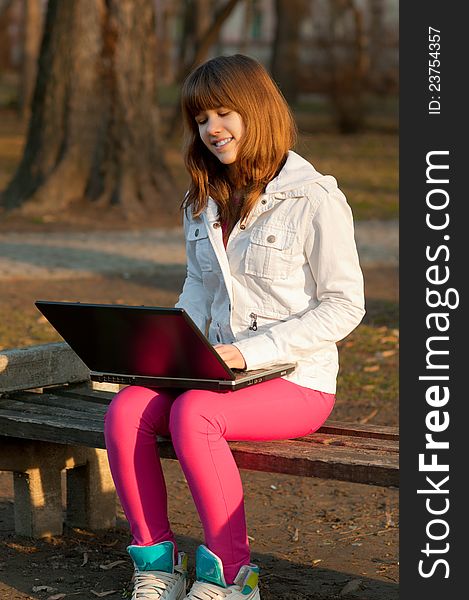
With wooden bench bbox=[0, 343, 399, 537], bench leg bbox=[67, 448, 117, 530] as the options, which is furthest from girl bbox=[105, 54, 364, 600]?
bench leg bbox=[67, 448, 117, 530]

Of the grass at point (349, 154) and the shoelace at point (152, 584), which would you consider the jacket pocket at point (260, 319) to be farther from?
the grass at point (349, 154)

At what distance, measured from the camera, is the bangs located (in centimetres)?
390

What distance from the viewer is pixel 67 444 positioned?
170 inches

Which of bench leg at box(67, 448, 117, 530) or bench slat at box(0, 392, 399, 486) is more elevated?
bench slat at box(0, 392, 399, 486)

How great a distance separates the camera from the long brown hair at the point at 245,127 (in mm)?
3906

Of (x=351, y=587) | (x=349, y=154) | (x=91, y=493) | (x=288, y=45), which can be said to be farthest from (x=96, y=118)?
(x=288, y=45)

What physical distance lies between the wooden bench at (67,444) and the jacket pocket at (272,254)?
1.76ft

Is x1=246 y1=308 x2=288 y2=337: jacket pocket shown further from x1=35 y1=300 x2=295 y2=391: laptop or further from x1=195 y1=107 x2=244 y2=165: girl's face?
x1=195 y1=107 x2=244 y2=165: girl's face

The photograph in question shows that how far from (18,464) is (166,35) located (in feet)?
170

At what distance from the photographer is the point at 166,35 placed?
54625mm

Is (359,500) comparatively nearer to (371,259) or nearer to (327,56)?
(371,259)

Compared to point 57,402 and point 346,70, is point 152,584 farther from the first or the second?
point 346,70

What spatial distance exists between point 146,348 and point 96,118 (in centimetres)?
1098

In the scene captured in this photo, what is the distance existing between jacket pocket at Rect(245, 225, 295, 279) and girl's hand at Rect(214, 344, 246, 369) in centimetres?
30
